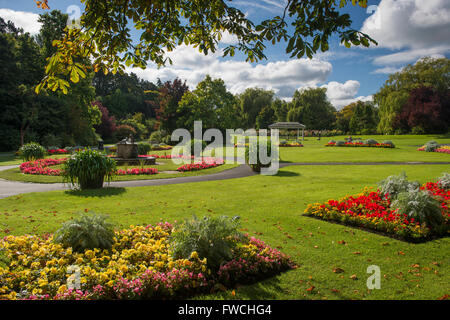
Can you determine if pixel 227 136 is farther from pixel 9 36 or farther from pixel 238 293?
pixel 238 293

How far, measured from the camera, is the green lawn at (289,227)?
3471 mm

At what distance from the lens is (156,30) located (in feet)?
15.5

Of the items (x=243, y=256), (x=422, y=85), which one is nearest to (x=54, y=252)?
(x=243, y=256)

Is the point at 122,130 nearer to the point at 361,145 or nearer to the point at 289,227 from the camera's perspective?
the point at 361,145

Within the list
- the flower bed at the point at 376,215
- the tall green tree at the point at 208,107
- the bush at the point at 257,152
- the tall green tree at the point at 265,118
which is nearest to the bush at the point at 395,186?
the flower bed at the point at 376,215

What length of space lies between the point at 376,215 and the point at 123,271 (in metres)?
5.18

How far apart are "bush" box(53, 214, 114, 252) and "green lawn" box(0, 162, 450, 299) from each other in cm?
Result: 135

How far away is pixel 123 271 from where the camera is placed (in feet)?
11.6

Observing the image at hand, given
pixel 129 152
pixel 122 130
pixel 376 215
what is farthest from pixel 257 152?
pixel 122 130

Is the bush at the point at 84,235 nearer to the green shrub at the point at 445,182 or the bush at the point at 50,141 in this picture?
the green shrub at the point at 445,182

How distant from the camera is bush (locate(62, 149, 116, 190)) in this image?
9438 millimetres

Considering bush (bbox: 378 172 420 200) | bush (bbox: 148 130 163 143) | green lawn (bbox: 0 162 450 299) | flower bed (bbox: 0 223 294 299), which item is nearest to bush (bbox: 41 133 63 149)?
bush (bbox: 148 130 163 143)

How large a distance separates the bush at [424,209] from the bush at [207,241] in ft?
12.9
